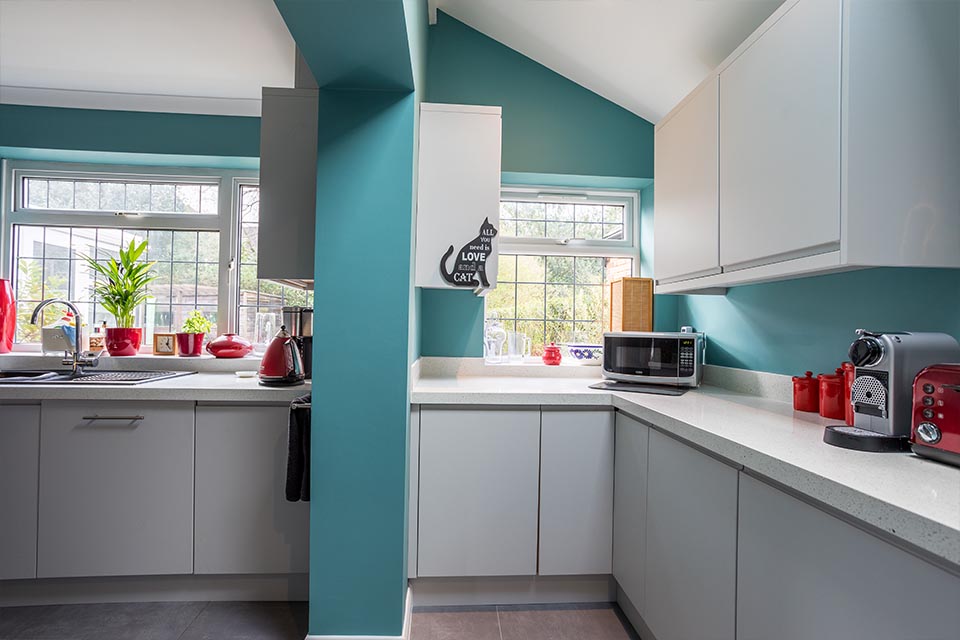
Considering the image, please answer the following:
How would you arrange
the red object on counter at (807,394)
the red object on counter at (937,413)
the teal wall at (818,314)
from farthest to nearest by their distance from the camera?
the red object on counter at (807,394) → the teal wall at (818,314) → the red object on counter at (937,413)

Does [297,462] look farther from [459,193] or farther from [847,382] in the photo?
[847,382]

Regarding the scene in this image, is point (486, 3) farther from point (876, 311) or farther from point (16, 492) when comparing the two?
point (16, 492)

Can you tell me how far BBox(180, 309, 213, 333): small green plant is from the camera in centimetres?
279

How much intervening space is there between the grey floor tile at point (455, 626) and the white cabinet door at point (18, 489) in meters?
1.61

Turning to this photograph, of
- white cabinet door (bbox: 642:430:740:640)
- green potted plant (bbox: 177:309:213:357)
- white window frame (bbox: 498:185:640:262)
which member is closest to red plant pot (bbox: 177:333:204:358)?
green potted plant (bbox: 177:309:213:357)

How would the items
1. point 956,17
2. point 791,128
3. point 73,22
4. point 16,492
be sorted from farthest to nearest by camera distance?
point 73,22, point 16,492, point 791,128, point 956,17

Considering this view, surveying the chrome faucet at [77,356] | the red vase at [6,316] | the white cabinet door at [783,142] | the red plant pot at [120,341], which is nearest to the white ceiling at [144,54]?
the red vase at [6,316]

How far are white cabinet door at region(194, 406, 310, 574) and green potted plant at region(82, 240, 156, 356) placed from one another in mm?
1092

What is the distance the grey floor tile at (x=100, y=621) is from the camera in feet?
6.07

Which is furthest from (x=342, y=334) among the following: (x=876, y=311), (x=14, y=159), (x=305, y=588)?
(x=14, y=159)

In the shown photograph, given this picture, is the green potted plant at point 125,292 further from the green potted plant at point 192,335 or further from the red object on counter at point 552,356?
the red object on counter at point 552,356

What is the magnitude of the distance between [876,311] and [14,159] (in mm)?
4346

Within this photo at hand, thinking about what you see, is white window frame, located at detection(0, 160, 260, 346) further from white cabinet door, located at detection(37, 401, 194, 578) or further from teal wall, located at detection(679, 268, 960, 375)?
teal wall, located at detection(679, 268, 960, 375)

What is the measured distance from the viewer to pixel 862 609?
87cm
